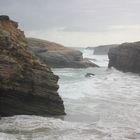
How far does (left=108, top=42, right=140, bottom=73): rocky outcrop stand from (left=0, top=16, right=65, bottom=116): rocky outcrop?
115ft

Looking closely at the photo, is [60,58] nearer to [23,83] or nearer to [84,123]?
[23,83]

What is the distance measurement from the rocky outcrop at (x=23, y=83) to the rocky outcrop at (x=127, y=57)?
115 ft

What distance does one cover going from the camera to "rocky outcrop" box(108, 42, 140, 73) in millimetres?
52688

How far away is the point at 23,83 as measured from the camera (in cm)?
1750

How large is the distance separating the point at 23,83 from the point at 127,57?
128 feet

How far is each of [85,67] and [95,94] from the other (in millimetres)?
37378

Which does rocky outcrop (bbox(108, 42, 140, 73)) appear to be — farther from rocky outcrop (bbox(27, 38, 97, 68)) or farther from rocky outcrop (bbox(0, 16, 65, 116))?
rocky outcrop (bbox(0, 16, 65, 116))

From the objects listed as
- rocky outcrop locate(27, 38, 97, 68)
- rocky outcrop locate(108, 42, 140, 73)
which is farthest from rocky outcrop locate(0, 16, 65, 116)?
rocky outcrop locate(27, 38, 97, 68)

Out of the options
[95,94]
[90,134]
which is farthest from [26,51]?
[95,94]

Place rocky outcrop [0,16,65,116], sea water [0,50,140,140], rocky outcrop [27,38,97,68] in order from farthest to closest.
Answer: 1. rocky outcrop [27,38,97,68]
2. rocky outcrop [0,16,65,116]
3. sea water [0,50,140,140]

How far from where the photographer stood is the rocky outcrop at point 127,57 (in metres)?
52.7

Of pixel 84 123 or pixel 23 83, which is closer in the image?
pixel 84 123

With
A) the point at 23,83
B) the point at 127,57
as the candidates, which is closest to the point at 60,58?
the point at 127,57

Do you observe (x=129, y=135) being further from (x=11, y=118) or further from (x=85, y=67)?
(x=85, y=67)
